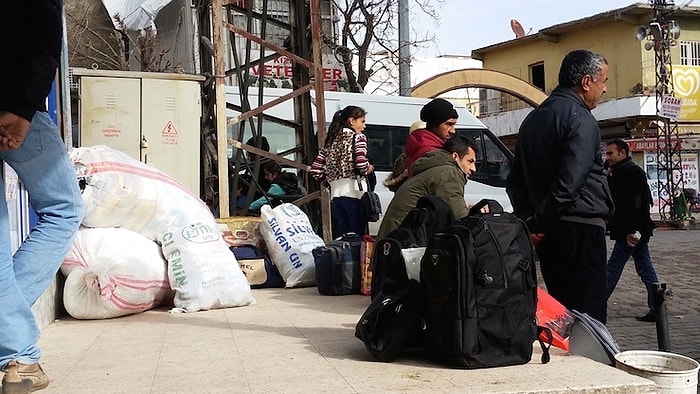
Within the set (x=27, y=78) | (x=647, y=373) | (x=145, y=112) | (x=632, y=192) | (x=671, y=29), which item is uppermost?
(x=671, y=29)

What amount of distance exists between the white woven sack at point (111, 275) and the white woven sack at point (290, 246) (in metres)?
1.58

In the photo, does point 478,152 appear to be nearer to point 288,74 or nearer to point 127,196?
point 288,74

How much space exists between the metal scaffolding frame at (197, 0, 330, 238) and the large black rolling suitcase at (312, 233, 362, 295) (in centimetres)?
215

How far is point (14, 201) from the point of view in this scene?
410cm

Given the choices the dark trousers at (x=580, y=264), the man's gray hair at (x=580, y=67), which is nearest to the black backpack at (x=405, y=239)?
the dark trousers at (x=580, y=264)

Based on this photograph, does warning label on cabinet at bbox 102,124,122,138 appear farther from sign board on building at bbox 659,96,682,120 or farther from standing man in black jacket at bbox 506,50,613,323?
sign board on building at bbox 659,96,682,120

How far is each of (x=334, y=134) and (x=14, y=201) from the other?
3391 mm

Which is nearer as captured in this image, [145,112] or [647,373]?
[647,373]

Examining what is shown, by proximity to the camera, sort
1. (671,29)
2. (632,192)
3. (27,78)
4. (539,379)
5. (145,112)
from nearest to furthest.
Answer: (27,78), (539,379), (632,192), (145,112), (671,29)

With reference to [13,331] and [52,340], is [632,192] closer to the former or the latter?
[52,340]

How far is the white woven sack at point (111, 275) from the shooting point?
452 cm

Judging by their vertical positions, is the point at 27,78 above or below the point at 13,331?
above

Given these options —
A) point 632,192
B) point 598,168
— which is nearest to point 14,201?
point 598,168

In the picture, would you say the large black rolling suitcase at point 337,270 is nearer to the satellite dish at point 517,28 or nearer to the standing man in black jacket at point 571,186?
the standing man in black jacket at point 571,186
